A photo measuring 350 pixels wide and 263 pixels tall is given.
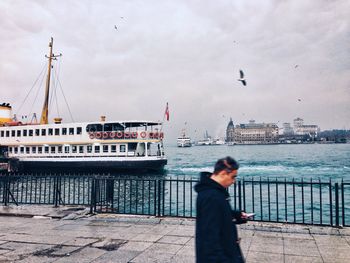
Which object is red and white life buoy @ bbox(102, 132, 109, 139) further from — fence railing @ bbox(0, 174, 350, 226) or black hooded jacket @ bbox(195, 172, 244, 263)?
black hooded jacket @ bbox(195, 172, 244, 263)

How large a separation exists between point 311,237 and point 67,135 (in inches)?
1321

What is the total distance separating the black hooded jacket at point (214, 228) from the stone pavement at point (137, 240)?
121 inches

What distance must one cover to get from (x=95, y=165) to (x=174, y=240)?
29936 millimetres

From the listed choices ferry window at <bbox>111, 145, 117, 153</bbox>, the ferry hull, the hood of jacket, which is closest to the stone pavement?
the hood of jacket

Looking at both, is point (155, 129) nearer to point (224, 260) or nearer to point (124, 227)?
point (124, 227)

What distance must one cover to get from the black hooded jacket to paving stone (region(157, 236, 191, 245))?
13.3 ft

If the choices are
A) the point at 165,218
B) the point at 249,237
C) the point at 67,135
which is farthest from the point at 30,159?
the point at 249,237

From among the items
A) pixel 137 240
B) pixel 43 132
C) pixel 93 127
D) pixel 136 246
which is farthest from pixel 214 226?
pixel 43 132

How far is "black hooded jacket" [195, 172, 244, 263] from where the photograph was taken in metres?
2.84

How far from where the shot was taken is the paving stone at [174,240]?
6867 mm

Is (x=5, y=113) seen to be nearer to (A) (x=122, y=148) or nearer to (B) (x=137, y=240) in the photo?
(A) (x=122, y=148)

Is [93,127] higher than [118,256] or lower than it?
higher

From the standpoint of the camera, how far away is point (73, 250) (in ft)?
21.0

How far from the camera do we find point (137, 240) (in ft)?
23.1
